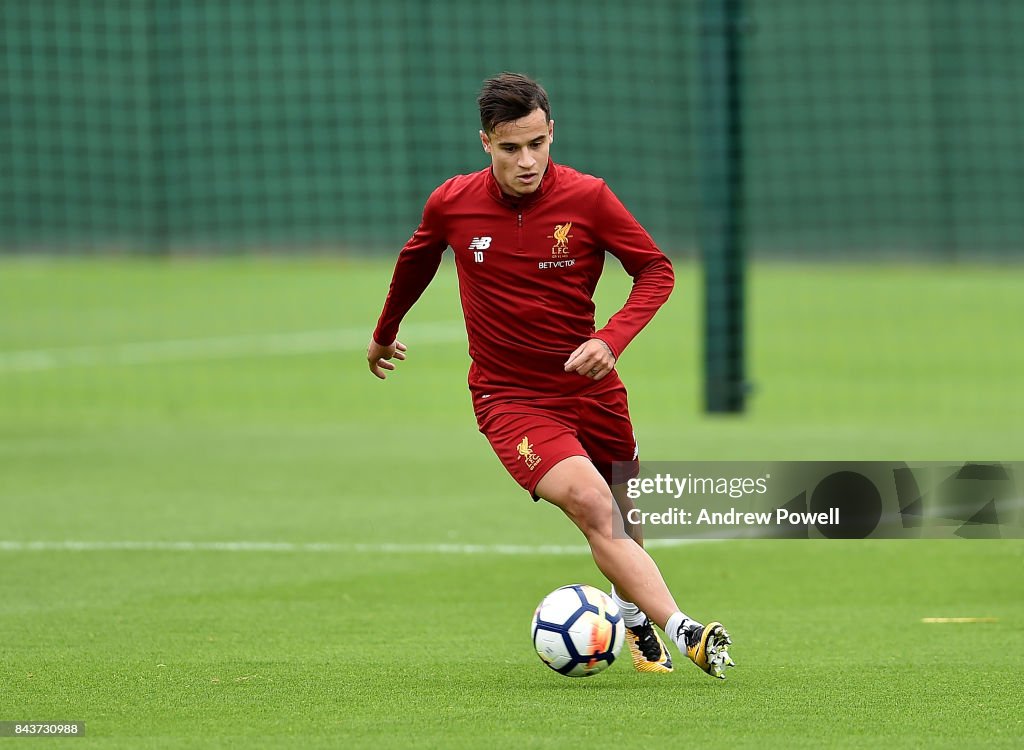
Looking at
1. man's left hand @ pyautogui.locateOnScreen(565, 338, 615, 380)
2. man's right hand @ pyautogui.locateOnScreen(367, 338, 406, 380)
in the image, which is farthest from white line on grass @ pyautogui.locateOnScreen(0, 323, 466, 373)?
man's left hand @ pyautogui.locateOnScreen(565, 338, 615, 380)

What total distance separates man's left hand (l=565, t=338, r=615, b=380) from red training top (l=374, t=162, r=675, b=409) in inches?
13.8

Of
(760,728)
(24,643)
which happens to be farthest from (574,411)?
(24,643)

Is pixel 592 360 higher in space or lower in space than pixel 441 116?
lower

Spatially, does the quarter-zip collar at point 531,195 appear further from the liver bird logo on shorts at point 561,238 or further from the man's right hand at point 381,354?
the man's right hand at point 381,354

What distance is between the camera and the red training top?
5.94 m

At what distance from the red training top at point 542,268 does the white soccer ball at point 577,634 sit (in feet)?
2.49

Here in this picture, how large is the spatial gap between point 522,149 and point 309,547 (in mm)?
3655

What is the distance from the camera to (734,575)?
809cm

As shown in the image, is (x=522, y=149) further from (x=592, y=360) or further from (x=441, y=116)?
(x=441, y=116)

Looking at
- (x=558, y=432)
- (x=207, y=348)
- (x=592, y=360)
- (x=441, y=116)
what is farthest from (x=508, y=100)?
(x=441, y=116)

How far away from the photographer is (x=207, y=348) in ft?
70.0

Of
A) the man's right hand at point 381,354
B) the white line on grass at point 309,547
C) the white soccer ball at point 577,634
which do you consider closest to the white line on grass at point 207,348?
the white line on grass at point 309,547

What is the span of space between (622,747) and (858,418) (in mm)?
10911

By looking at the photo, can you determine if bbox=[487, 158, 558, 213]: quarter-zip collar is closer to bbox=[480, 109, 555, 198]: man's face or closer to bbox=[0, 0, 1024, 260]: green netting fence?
bbox=[480, 109, 555, 198]: man's face
